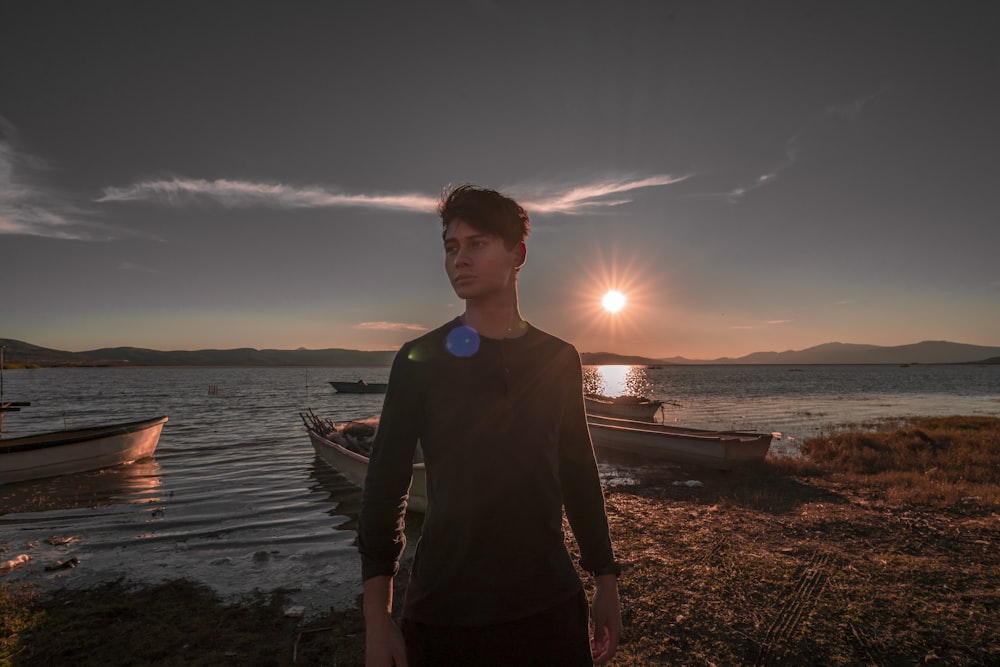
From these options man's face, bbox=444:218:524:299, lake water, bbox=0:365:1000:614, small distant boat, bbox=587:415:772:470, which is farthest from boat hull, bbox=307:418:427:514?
man's face, bbox=444:218:524:299

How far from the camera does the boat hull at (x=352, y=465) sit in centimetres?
1110

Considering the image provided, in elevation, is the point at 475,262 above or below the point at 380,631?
above

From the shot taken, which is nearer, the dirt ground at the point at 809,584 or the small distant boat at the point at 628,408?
the dirt ground at the point at 809,584

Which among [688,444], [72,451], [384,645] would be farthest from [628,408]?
[384,645]

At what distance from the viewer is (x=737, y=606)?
20.4ft

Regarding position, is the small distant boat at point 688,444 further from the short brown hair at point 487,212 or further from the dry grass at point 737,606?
the short brown hair at point 487,212

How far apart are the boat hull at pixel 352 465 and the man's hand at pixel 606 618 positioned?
721cm

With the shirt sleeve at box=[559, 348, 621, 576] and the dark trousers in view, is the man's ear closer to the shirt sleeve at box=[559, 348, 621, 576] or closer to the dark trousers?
the shirt sleeve at box=[559, 348, 621, 576]

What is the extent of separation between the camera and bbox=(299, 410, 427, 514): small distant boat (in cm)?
1128

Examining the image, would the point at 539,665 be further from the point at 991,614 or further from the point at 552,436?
the point at 991,614

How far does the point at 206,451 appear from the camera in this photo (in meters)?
21.9

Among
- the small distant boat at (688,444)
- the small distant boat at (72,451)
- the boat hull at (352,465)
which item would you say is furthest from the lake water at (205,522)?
the small distant boat at (688,444)

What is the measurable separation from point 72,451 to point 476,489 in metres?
20.2

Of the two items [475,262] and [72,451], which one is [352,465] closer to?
[72,451]
